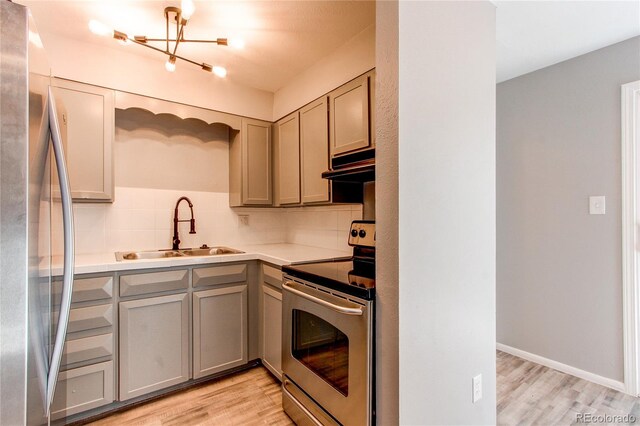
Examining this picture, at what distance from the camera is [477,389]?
1.52 metres

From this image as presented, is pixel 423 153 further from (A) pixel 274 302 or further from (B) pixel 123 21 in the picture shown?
(B) pixel 123 21

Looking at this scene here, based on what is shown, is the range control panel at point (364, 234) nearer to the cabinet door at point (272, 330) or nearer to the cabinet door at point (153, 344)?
the cabinet door at point (272, 330)

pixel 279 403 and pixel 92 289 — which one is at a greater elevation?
pixel 92 289

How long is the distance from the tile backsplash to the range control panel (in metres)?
0.60

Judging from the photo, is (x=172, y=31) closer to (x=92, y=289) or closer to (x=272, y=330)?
(x=92, y=289)

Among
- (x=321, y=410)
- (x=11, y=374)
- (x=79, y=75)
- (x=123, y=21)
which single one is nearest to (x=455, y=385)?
(x=321, y=410)

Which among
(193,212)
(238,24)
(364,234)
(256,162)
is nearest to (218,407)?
(364,234)

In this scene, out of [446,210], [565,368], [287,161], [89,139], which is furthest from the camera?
[287,161]

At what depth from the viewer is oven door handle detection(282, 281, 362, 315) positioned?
130 cm

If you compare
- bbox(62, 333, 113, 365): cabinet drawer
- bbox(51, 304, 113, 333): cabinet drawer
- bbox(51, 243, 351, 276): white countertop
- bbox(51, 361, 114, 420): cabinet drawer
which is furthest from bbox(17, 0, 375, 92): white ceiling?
bbox(51, 361, 114, 420): cabinet drawer

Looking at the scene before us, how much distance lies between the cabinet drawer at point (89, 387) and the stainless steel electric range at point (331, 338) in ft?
3.44

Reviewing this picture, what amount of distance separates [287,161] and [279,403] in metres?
1.86

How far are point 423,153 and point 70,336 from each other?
210 centimetres

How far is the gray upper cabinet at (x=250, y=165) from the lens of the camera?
279 cm
